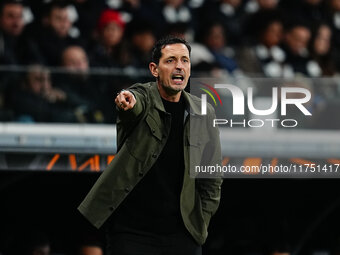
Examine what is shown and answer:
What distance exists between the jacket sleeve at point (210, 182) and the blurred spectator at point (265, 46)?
4.25 meters

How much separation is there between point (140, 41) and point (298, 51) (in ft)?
6.69

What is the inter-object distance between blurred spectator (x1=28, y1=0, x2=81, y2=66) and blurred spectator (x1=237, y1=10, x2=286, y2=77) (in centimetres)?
186

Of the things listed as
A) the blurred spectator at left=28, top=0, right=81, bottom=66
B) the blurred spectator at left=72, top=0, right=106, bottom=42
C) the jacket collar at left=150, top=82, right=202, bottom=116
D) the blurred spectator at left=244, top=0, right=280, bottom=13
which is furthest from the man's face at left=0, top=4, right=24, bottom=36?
the jacket collar at left=150, top=82, right=202, bottom=116

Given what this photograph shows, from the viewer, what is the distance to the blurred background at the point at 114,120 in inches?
241

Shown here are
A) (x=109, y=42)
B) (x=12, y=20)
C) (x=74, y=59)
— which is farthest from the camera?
(x=109, y=42)

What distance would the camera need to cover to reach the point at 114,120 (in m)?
6.33

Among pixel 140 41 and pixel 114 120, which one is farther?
pixel 140 41

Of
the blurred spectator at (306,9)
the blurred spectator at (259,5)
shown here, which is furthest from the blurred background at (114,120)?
the blurred spectator at (306,9)

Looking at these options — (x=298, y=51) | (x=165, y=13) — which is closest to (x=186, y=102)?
(x=165, y=13)

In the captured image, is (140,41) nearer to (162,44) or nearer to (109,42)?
(109,42)

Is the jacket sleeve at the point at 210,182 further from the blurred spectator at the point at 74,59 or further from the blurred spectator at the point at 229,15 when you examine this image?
the blurred spectator at the point at 229,15

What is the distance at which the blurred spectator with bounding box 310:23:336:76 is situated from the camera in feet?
28.3

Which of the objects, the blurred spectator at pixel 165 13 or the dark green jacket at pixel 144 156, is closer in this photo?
the dark green jacket at pixel 144 156

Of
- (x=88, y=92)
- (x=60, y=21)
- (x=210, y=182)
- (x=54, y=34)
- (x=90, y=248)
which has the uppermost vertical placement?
(x=60, y=21)
